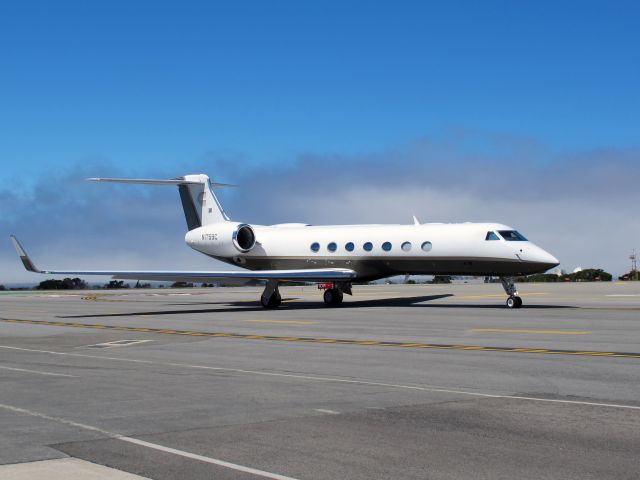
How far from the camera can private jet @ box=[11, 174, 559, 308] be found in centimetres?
3109

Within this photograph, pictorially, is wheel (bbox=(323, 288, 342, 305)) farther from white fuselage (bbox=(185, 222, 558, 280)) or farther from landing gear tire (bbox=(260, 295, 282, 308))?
landing gear tire (bbox=(260, 295, 282, 308))

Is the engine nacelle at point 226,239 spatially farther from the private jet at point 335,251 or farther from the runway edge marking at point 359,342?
the runway edge marking at point 359,342

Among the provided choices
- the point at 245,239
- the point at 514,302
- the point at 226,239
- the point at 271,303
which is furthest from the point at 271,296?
the point at 514,302

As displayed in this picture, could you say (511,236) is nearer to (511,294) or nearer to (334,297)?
(511,294)

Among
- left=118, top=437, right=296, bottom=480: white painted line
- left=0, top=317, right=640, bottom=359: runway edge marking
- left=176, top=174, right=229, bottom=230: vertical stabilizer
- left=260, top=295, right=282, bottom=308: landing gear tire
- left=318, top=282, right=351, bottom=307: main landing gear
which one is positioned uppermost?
left=176, top=174, right=229, bottom=230: vertical stabilizer

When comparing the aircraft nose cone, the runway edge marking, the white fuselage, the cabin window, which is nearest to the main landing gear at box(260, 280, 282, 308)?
the white fuselage

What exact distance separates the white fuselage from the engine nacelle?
51mm

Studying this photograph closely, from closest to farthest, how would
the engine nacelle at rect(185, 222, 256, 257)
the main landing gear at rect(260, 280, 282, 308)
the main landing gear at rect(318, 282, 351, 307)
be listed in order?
the main landing gear at rect(260, 280, 282, 308)
the main landing gear at rect(318, 282, 351, 307)
the engine nacelle at rect(185, 222, 256, 257)

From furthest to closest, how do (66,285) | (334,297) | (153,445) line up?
(66,285) < (334,297) < (153,445)

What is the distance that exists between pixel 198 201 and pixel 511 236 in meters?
18.2

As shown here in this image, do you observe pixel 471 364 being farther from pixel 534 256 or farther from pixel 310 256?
pixel 310 256

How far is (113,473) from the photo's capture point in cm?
673

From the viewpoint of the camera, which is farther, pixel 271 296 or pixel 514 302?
pixel 271 296

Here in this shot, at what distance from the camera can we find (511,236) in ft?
102
